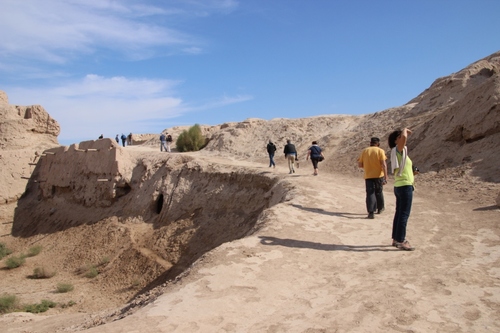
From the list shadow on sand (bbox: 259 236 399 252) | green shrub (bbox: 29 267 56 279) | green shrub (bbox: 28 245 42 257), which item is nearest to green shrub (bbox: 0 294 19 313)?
green shrub (bbox: 29 267 56 279)

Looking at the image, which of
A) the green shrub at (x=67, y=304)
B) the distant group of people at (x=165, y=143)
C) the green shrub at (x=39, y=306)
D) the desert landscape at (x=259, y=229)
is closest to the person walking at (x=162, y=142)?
the distant group of people at (x=165, y=143)

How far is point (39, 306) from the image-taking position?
33.4 feet

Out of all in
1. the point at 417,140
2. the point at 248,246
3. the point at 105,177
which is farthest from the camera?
the point at 105,177

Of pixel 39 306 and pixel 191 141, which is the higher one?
pixel 191 141

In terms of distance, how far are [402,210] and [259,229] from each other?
246 centimetres

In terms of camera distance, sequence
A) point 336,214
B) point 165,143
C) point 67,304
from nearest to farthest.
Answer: point 336,214 < point 67,304 < point 165,143

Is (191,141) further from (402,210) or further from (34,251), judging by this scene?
(402,210)

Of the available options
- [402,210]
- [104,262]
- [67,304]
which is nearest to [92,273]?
[104,262]

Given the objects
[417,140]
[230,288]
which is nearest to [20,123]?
[417,140]

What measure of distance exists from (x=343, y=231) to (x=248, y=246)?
1.96m

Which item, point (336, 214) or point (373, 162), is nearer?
point (373, 162)

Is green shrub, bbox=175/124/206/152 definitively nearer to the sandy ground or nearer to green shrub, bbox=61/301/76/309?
green shrub, bbox=61/301/76/309

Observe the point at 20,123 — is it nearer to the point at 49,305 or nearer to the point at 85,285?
the point at 85,285

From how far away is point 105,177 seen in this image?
1745 cm
